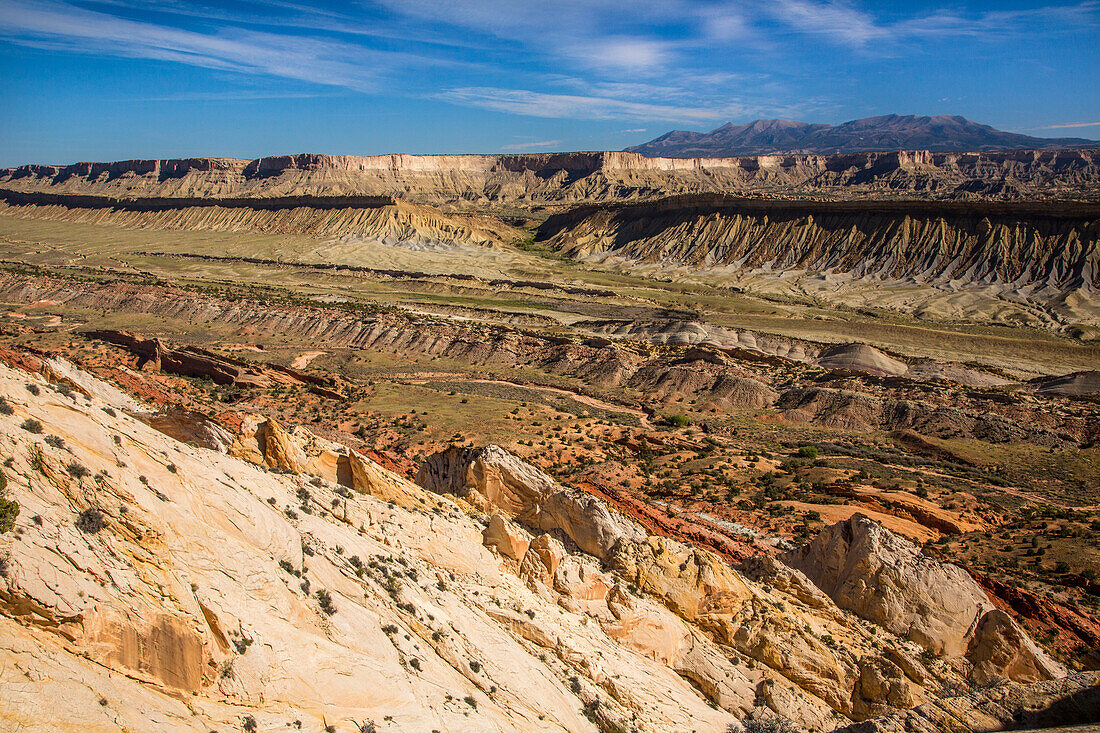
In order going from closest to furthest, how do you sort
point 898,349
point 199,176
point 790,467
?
point 790,467 → point 898,349 → point 199,176

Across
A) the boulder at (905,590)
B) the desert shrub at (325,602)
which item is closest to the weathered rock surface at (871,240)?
the boulder at (905,590)

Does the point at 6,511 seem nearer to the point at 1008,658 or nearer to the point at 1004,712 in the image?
the point at 1004,712

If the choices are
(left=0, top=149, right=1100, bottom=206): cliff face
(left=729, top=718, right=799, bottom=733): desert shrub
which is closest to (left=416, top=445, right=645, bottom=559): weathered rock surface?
(left=729, top=718, right=799, bottom=733): desert shrub

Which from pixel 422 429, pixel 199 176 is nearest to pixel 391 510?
pixel 422 429

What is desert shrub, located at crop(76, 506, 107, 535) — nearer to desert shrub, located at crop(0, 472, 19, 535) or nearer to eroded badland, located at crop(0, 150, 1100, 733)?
eroded badland, located at crop(0, 150, 1100, 733)

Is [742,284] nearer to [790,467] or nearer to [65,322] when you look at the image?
[790,467]

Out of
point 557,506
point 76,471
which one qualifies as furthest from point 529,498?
point 76,471

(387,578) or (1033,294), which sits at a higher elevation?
(1033,294)
